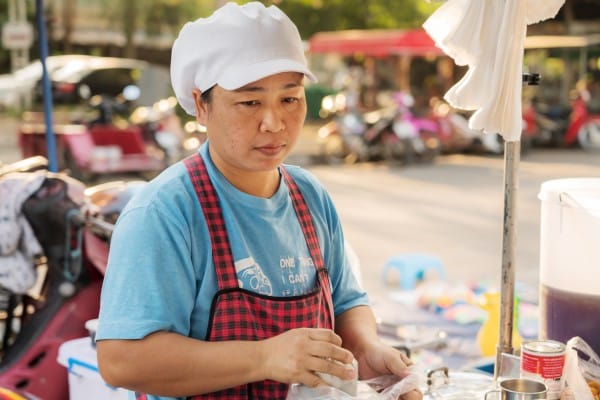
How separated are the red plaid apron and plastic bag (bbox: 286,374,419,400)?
0.12 metres

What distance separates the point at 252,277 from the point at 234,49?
0.45 metres

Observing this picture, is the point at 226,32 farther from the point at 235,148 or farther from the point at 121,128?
the point at 121,128

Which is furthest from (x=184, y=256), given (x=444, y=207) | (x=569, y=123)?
(x=569, y=123)

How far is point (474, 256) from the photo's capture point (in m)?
7.07

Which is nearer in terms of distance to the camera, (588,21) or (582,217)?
(582,217)

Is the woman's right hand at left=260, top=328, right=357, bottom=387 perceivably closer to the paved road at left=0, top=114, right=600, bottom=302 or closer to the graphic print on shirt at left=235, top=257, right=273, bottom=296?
the graphic print on shirt at left=235, top=257, right=273, bottom=296

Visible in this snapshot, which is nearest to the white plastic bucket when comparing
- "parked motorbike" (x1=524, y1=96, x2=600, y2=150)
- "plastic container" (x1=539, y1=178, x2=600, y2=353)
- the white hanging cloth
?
"plastic container" (x1=539, y1=178, x2=600, y2=353)

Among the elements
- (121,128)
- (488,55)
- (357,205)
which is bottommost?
(357,205)

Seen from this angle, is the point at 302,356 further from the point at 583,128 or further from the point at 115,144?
the point at 583,128

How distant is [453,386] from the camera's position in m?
2.07

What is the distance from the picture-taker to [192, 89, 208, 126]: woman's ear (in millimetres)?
1714

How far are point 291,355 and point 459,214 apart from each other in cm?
776

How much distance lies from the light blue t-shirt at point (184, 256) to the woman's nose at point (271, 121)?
0.16 meters

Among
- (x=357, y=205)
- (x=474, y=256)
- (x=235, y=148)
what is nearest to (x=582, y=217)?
(x=235, y=148)
